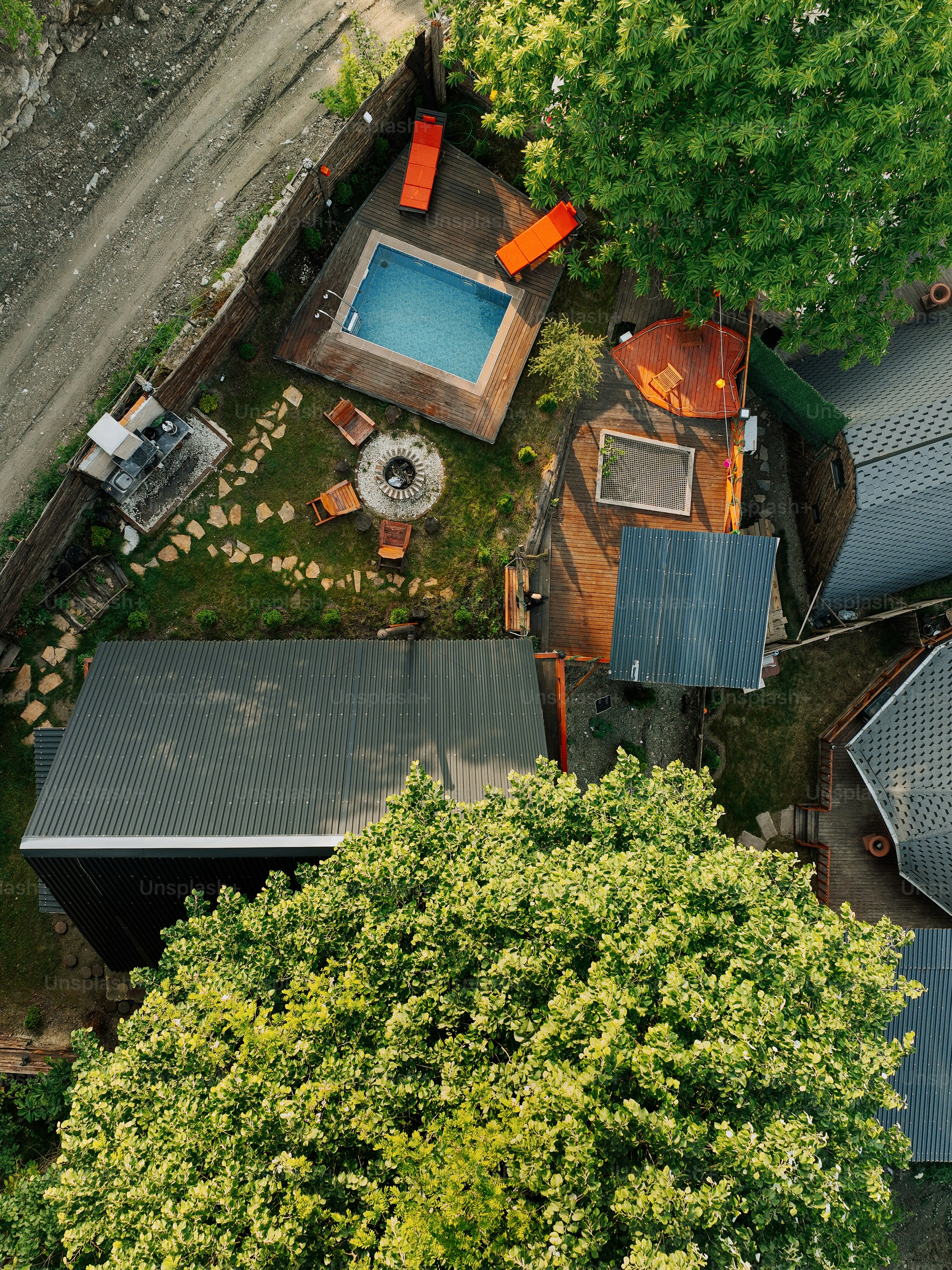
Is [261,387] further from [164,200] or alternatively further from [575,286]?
[575,286]

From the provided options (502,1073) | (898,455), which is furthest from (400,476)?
(502,1073)

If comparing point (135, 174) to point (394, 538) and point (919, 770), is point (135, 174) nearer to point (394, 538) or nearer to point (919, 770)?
point (394, 538)

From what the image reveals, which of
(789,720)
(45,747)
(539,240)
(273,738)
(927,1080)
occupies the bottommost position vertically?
(927,1080)

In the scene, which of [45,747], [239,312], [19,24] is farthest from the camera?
[239,312]

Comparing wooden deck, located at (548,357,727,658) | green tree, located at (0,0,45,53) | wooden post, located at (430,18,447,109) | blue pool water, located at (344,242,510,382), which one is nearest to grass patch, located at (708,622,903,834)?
wooden deck, located at (548,357,727,658)

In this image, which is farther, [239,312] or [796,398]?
[796,398]

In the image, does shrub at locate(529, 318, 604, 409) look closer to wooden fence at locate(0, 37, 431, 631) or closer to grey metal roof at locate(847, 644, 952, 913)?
wooden fence at locate(0, 37, 431, 631)
